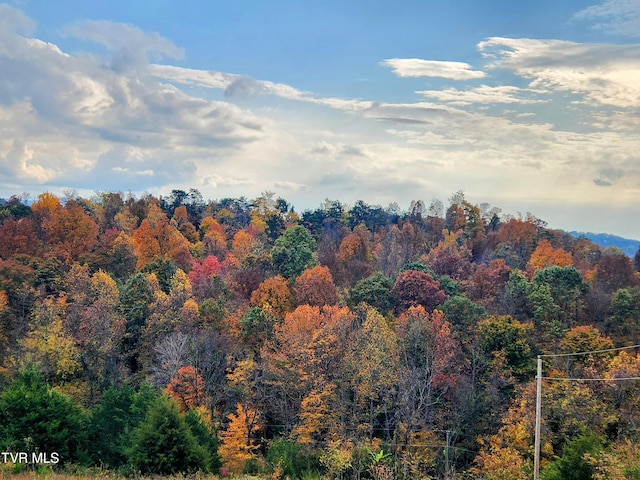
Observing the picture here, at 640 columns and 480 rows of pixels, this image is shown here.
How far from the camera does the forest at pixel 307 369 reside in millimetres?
23609

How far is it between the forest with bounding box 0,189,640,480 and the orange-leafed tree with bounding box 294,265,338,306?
0.46 feet

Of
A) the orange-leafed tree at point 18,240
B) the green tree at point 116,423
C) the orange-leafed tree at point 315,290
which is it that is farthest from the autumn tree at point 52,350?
the orange-leafed tree at point 315,290

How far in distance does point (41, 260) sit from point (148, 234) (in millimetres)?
17523

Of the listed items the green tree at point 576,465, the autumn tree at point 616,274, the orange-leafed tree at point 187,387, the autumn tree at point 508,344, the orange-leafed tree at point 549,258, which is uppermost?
the orange-leafed tree at point 549,258

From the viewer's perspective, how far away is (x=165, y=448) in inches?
806

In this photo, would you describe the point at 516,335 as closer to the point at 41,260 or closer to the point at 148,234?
the point at 41,260

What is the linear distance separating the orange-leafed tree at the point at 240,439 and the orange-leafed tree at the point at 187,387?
8.41ft

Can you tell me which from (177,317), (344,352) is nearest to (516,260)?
(344,352)

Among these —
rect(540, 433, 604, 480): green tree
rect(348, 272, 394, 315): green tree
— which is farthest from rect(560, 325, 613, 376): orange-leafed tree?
rect(540, 433, 604, 480): green tree

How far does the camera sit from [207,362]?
37.2m

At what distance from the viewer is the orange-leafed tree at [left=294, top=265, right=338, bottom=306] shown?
149 ft

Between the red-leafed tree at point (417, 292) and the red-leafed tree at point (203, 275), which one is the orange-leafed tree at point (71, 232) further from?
the red-leafed tree at point (417, 292)

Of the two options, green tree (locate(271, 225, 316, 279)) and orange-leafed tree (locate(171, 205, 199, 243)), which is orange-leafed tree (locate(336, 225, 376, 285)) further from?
orange-leafed tree (locate(171, 205, 199, 243))

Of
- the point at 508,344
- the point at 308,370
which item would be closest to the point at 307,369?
the point at 308,370
